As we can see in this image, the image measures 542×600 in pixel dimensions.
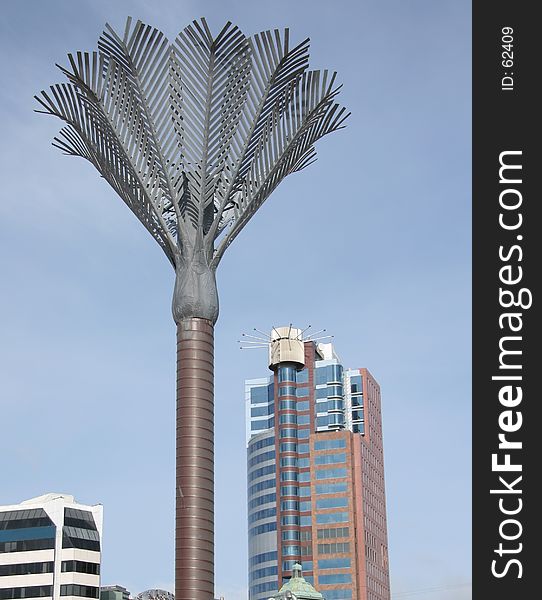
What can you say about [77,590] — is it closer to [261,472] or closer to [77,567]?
[77,567]

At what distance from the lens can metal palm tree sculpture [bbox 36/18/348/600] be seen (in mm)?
48000

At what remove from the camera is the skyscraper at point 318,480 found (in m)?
150

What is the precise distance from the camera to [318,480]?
154875 millimetres

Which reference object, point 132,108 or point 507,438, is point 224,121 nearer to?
point 132,108

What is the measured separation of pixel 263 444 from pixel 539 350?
148190 millimetres

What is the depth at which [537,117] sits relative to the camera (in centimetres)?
2505

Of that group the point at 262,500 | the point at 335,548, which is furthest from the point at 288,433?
the point at 335,548

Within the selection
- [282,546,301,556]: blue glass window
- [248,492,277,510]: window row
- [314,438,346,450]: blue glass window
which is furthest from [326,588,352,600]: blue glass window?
[314,438,346,450]: blue glass window

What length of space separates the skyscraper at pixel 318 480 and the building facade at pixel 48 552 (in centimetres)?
3832

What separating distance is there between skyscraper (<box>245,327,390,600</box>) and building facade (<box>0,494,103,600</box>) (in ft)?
126

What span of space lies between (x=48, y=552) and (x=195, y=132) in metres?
83.4

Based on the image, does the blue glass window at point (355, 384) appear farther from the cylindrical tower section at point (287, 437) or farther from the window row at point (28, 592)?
the window row at point (28, 592)

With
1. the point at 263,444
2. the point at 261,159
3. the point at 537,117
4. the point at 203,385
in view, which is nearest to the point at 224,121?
the point at 261,159

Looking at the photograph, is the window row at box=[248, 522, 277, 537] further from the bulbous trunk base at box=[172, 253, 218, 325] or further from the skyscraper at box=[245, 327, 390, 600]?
the bulbous trunk base at box=[172, 253, 218, 325]
